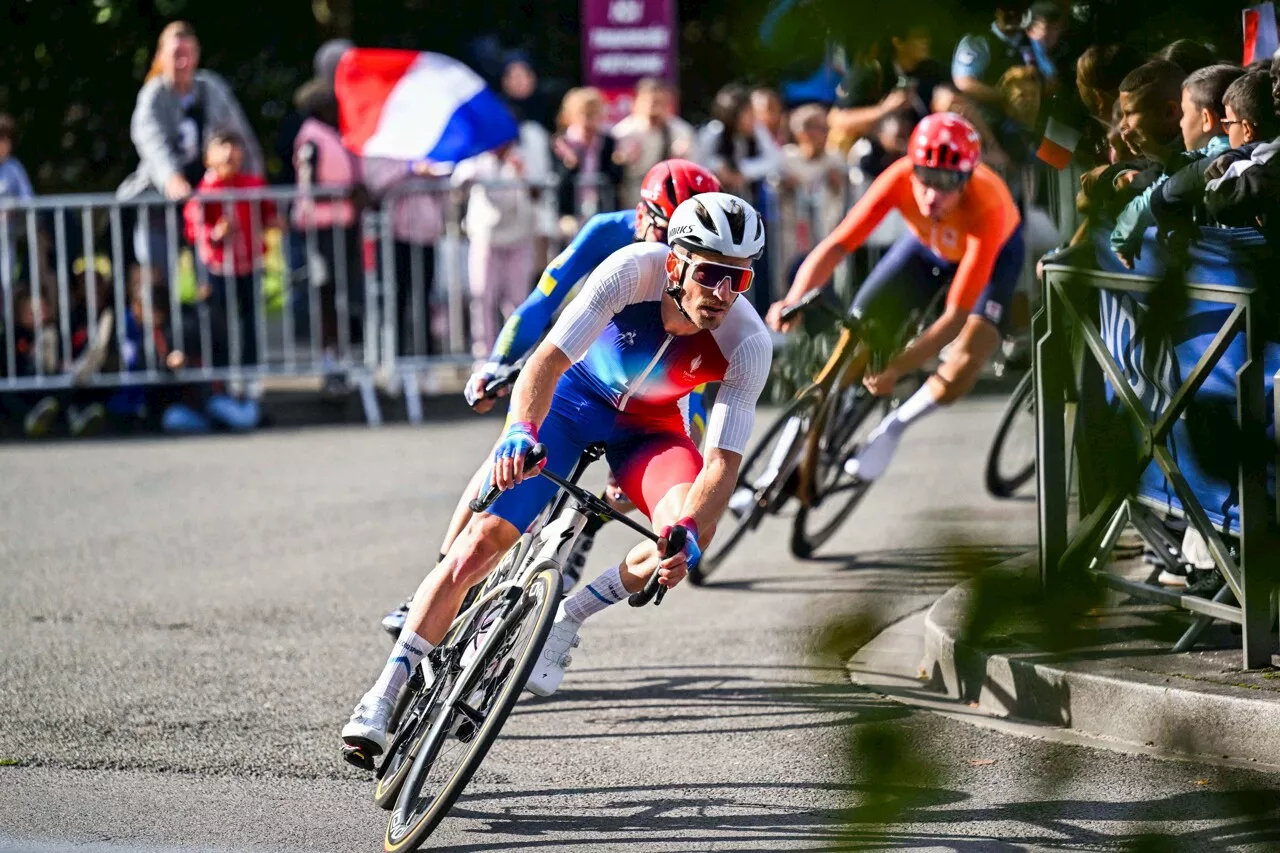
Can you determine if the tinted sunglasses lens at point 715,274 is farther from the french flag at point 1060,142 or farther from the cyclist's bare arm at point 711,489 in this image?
the french flag at point 1060,142

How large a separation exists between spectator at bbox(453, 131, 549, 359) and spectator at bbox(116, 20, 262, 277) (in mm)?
1745

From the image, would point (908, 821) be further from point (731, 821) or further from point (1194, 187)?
point (731, 821)

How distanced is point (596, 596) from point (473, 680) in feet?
2.12

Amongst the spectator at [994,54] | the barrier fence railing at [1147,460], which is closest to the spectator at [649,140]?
the barrier fence railing at [1147,460]

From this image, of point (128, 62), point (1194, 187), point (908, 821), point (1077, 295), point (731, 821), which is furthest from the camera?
point (128, 62)

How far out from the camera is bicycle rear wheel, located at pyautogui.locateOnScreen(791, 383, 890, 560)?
26.8 ft

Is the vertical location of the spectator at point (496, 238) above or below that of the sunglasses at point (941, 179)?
below

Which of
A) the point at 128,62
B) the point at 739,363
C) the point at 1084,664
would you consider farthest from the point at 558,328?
the point at 128,62

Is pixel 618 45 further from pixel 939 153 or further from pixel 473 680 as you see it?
pixel 473 680

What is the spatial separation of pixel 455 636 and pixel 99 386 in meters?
8.30

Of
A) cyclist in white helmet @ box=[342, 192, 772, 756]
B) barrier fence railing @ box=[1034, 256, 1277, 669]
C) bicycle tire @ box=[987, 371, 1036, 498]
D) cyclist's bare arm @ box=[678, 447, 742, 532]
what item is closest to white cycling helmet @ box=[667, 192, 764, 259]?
cyclist in white helmet @ box=[342, 192, 772, 756]

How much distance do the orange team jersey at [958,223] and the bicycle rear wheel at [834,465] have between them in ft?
2.32

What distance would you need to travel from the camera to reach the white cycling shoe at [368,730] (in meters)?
4.48

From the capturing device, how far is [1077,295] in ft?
4.83
